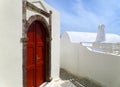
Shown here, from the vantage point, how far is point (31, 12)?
462 cm

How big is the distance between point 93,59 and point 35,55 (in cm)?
373

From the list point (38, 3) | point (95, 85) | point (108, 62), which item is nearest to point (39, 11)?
point (38, 3)

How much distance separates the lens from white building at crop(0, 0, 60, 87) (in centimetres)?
315

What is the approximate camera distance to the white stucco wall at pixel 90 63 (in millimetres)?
6465
